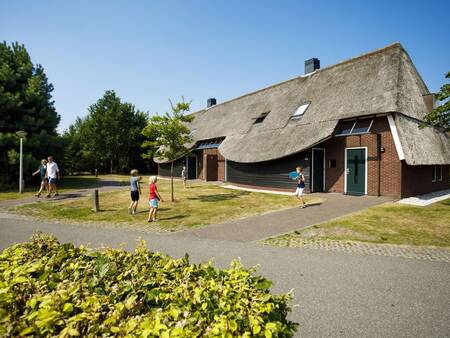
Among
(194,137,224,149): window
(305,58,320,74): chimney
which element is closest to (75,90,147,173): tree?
(194,137,224,149): window

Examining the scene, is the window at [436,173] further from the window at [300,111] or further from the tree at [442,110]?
the window at [300,111]

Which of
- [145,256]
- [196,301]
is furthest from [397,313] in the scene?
[145,256]

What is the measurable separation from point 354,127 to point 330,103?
274 centimetres

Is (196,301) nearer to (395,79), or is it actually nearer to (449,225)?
(449,225)

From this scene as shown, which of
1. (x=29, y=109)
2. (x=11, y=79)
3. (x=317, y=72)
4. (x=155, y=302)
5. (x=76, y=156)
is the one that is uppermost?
(x=317, y=72)

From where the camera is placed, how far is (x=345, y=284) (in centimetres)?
457

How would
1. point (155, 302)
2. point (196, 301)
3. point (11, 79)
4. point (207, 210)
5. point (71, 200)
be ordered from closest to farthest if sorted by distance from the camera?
point (196, 301) < point (155, 302) < point (207, 210) < point (71, 200) < point (11, 79)

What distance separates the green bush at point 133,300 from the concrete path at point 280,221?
503cm

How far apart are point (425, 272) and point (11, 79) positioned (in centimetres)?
2557

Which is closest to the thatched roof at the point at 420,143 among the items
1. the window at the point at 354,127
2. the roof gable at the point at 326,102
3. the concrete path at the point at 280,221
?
the roof gable at the point at 326,102

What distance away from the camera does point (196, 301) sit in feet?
6.38

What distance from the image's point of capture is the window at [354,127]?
14.7 metres

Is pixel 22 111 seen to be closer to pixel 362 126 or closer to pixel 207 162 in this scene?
pixel 207 162

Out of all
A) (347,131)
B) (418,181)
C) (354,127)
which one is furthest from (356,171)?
(418,181)
